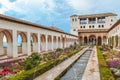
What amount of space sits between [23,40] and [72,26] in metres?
40.7

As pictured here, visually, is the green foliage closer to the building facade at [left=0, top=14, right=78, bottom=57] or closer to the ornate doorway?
the building facade at [left=0, top=14, right=78, bottom=57]

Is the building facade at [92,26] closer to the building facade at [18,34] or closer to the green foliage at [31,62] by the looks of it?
the building facade at [18,34]

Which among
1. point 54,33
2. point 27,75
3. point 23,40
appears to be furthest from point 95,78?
point 54,33

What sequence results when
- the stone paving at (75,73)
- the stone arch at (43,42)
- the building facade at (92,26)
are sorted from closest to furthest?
the stone paving at (75,73) < the stone arch at (43,42) < the building facade at (92,26)

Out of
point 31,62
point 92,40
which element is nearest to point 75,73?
point 31,62

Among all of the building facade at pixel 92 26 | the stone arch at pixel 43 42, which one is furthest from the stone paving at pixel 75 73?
the building facade at pixel 92 26

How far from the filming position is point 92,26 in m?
60.8

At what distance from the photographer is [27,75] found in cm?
783

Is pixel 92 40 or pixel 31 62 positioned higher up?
pixel 92 40

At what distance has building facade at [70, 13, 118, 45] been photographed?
5579cm

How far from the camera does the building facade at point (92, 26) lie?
5579 cm

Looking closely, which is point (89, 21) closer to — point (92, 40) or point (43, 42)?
point (92, 40)

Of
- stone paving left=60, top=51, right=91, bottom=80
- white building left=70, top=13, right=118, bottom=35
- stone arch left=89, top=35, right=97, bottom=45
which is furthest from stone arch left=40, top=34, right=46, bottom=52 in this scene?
stone arch left=89, top=35, right=97, bottom=45

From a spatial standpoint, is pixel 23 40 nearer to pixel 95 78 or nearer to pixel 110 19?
pixel 95 78
